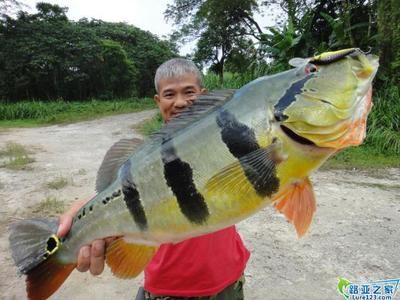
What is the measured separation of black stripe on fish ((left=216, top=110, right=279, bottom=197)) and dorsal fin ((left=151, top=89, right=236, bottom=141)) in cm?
9

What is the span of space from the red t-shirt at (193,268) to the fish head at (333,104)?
941 mm

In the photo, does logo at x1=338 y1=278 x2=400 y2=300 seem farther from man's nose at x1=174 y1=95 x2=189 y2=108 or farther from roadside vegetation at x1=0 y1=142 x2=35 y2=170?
roadside vegetation at x1=0 y1=142 x2=35 y2=170

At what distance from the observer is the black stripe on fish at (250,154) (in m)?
1.15

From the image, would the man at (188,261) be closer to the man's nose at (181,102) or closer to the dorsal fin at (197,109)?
the man's nose at (181,102)

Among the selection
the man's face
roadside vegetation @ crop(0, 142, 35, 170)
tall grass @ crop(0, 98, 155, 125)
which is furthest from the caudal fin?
tall grass @ crop(0, 98, 155, 125)

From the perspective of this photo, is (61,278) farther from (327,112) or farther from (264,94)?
(327,112)

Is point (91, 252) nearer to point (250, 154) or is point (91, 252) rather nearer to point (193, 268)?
point (193, 268)

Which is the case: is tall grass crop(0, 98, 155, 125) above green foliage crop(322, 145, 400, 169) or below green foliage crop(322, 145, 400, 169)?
below

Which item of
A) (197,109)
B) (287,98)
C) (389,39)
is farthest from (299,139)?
(389,39)

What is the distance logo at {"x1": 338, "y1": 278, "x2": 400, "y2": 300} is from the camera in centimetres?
334

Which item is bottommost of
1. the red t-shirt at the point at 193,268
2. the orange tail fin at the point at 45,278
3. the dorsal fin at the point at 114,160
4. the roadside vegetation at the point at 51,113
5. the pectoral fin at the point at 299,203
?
the roadside vegetation at the point at 51,113

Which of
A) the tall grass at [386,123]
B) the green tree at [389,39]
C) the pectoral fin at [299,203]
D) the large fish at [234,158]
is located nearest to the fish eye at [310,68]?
the large fish at [234,158]

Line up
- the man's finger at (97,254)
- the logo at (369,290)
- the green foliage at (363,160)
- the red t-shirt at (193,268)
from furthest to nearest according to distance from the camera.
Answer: the green foliage at (363,160) → the logo at (369,290) → the red t-shirt at (193,268) → the man's finger at (97,254)

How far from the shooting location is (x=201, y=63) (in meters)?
28.5
